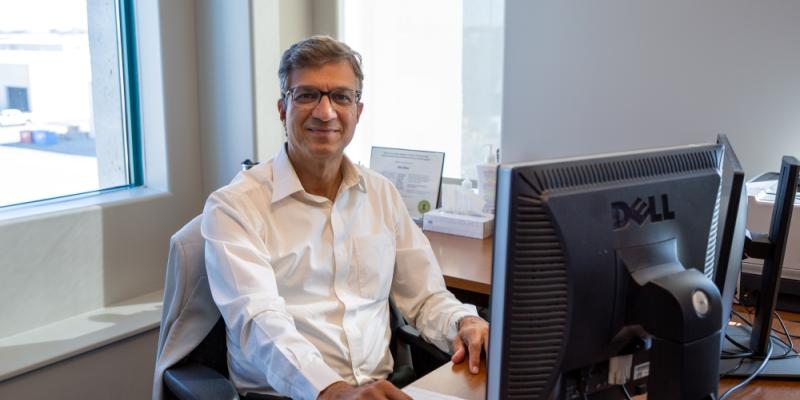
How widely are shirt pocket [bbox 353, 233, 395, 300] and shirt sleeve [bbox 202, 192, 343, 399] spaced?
0.23m

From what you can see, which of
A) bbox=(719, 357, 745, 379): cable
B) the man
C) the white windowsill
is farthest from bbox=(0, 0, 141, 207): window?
bbox=(719, 357, 745, 379): cable

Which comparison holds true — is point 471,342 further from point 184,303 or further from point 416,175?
point 416,175

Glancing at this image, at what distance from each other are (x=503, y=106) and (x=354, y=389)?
163cm

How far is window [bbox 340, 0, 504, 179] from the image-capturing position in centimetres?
279

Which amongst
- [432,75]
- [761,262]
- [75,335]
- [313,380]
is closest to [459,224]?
[432,75]

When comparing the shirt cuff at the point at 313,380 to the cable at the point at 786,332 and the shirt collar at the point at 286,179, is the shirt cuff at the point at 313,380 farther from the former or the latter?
the cable at the point at 786,332

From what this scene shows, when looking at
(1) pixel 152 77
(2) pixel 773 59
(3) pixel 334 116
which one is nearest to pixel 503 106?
(2) pixel 773 59

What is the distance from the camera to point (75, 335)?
2299 mm

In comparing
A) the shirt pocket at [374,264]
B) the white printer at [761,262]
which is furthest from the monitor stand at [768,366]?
the shirt pocket at [374,264]

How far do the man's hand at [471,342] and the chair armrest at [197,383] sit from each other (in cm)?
46

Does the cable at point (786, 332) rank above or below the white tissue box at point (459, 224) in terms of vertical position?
below

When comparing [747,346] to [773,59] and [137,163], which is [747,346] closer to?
[773,59]

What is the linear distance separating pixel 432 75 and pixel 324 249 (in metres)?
1.43

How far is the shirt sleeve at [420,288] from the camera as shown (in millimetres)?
1701
